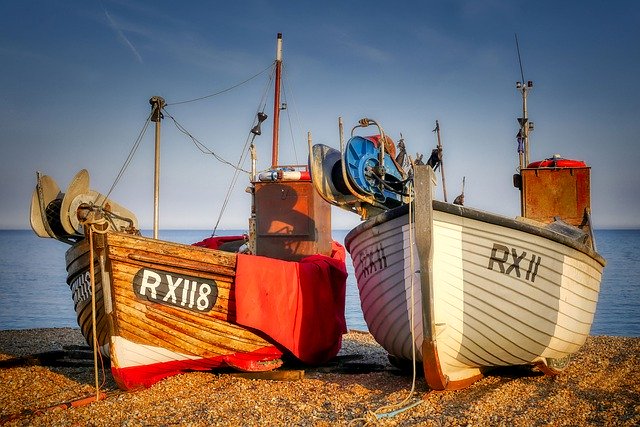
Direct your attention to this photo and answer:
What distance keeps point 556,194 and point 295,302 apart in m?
4.50

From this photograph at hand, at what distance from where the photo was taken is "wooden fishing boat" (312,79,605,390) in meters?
5.47

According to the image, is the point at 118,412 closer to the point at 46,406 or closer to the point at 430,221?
the point at 46,406

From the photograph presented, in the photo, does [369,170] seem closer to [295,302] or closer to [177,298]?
[295,302]

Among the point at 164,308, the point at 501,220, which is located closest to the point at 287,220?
the point at 164,308

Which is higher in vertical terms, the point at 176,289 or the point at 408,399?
the point at 176,289

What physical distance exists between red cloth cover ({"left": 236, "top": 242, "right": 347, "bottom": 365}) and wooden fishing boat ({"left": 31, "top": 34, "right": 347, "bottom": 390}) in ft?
0.04

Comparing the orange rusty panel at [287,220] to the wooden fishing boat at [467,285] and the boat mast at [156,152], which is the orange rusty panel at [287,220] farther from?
the wooden fishing boat at [467,285]

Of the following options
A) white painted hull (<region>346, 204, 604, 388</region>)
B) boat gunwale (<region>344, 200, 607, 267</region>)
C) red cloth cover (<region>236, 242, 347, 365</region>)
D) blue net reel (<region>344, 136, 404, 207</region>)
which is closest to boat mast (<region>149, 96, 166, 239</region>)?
red cloth cover (<region>236, 242, 347, 365</region>)

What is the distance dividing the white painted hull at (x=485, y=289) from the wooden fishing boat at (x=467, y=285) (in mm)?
10

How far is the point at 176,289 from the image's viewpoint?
637 centimetres

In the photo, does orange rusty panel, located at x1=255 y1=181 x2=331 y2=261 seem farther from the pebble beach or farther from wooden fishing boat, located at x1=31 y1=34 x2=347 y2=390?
the pebble beach

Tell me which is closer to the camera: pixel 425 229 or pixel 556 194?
pixel 425 229

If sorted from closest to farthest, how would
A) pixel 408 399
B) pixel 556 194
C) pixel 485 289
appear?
pixel 485 289 → pixel 408 399 → pixel 556 194

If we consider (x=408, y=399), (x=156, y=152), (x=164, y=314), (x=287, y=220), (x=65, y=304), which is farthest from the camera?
(x=65, y=304)
